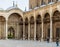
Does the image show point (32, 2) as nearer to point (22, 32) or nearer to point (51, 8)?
point (22, 32)

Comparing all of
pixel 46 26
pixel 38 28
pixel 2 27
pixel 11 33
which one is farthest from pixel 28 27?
pixel 46 26

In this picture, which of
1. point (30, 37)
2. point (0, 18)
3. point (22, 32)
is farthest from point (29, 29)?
point (0, 18)

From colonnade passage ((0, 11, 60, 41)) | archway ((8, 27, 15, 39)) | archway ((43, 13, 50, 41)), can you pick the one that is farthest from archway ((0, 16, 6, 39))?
archway ((43, 13, 50, 41))

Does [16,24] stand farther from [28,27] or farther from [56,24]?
[56,24]

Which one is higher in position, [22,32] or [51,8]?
[51,8]

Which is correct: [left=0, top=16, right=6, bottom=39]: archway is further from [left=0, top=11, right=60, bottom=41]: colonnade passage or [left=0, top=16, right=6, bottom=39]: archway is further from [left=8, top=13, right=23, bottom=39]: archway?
[left=8, top=13, right=23, bottom=39]: archway

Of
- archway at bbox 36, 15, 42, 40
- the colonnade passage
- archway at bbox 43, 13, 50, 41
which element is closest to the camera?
the colonnade passage

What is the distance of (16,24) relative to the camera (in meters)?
46.1

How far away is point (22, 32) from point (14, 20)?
129 inches

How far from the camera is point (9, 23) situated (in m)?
46.2

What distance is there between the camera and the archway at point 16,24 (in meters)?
46.0

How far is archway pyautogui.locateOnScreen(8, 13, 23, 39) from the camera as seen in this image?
1812 inches

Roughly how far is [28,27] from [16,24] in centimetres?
451

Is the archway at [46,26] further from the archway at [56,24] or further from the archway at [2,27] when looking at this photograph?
the archway at [2,27]
